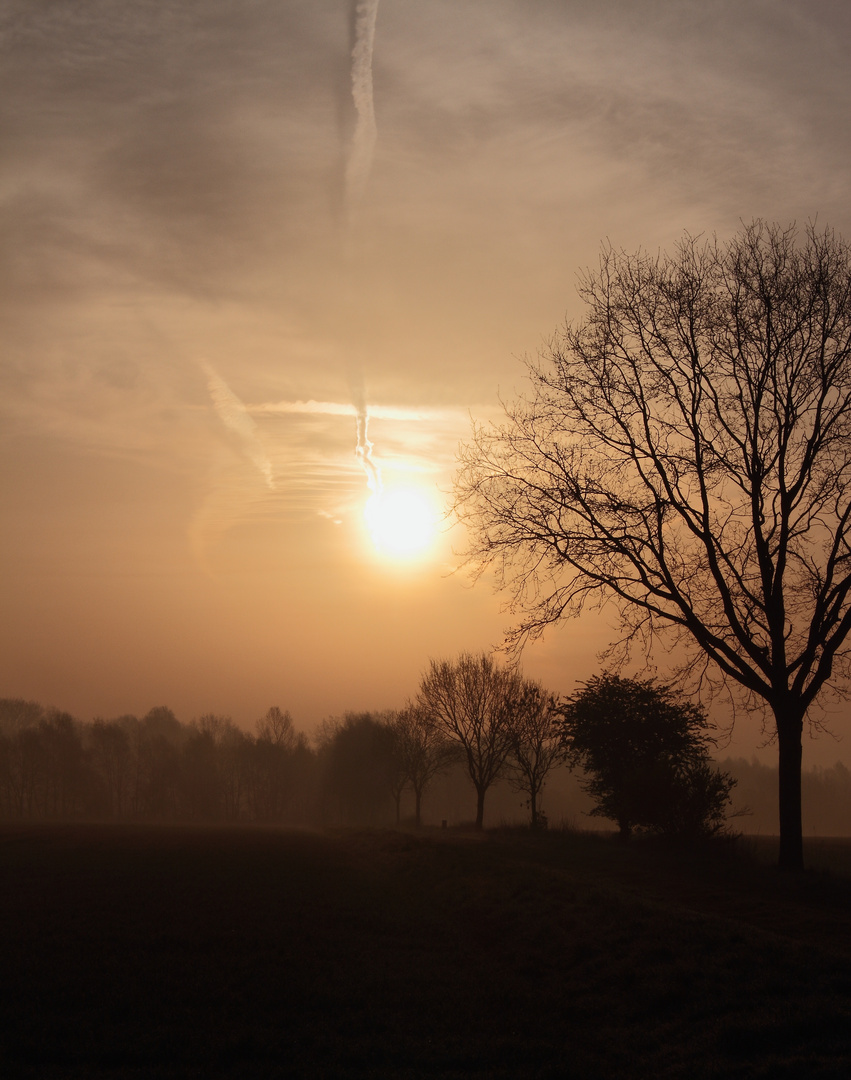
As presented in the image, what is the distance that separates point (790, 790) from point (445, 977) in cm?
999

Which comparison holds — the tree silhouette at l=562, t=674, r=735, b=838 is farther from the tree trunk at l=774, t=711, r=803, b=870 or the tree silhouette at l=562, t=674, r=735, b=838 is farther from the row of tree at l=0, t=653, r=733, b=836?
the tree trunk at l=774, t=711, r=803, b=870

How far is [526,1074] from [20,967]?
7.90 m

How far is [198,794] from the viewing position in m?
109

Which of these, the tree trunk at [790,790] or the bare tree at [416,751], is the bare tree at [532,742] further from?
the tree trunk at [790,790]

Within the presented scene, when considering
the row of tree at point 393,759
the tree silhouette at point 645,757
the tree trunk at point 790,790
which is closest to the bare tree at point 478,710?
the row of tree at point 393,759

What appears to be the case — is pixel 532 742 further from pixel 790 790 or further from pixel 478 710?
pixel 790 790

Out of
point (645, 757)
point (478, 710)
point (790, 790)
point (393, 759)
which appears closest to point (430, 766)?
point (393, 759)

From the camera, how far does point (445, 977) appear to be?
10617 millimetres

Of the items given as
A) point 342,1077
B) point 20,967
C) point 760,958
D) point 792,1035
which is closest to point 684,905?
point 760,958

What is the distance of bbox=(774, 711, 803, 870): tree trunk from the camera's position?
53.8 feet

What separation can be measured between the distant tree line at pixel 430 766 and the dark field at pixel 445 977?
950cm

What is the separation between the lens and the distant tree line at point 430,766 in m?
27.9

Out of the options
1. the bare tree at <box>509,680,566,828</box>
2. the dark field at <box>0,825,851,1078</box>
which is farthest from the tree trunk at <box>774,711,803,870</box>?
the bare tree at <box>509,680,566,828</box>

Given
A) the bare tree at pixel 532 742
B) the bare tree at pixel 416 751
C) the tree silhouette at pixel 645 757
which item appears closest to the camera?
the tree silhouette at pixel 645 757
